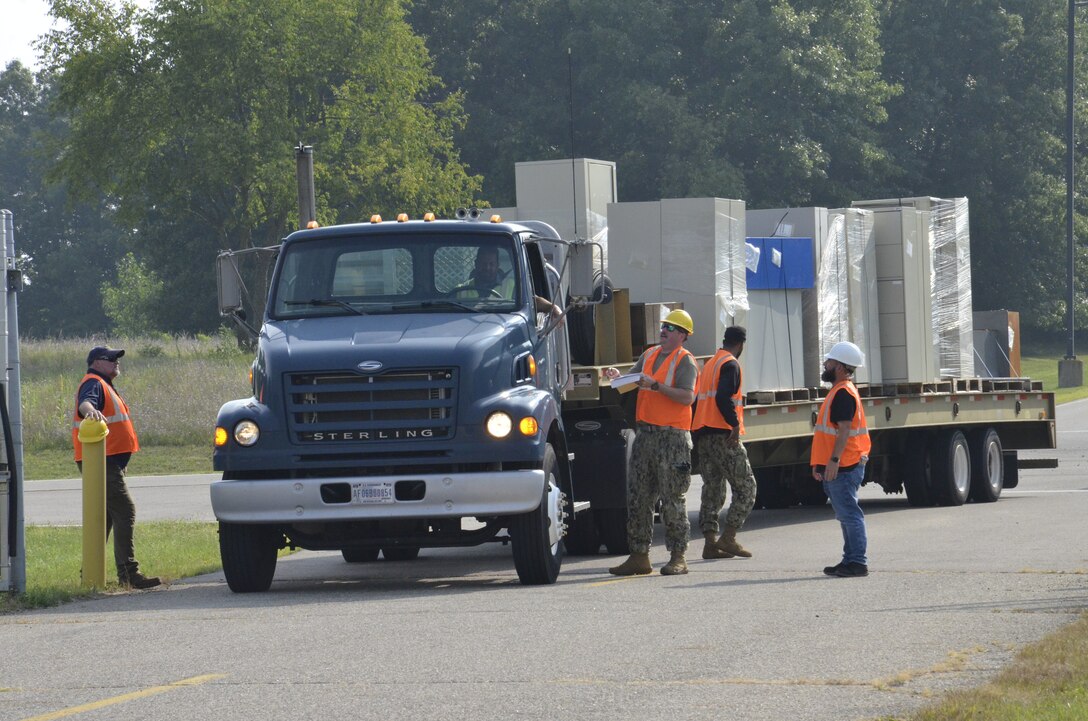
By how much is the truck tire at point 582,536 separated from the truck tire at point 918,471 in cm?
597

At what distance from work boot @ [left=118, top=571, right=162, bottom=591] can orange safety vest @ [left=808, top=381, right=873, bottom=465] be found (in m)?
5.08

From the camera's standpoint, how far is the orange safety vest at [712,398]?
1414 cm

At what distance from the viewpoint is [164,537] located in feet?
56.9

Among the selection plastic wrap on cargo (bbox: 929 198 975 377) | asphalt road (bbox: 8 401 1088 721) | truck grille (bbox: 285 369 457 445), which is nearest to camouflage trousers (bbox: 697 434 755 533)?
asphalt road (bbox: 8 401 1088 721)

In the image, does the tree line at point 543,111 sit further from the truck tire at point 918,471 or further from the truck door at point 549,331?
the truck door at point 549,331

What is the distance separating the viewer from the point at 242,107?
49.4 metres

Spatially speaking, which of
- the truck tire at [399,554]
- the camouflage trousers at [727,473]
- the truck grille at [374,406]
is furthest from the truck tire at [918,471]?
the truck grille at [374,406]

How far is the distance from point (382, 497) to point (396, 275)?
77.3 inches

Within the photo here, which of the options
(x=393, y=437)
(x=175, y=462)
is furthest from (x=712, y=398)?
(x=175, y=462)

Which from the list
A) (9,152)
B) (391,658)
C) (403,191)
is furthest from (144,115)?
(9,152)

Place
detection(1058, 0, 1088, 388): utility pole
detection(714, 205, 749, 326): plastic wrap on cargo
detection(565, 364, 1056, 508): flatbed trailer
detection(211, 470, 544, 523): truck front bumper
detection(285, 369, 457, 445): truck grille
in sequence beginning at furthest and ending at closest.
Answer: detection(1058, 0, 1088, 388): utility pole → detection(565, 364, 1056, 508): flatbed trailer → detection(714, 205, 749, 326): plastic wrap on cargo → detection(285, 369, 457, 445): truck grille → detection(211, 470, 544, 523): truck front bumper

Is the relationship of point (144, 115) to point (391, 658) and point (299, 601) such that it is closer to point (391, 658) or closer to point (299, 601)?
point (299, 601)

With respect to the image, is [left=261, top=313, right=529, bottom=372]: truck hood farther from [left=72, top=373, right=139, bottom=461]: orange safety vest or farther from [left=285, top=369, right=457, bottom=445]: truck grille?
[left=72, top=373, right=139, bottom=461]: orange safety vest

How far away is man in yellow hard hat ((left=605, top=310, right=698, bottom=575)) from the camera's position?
12.8 m
